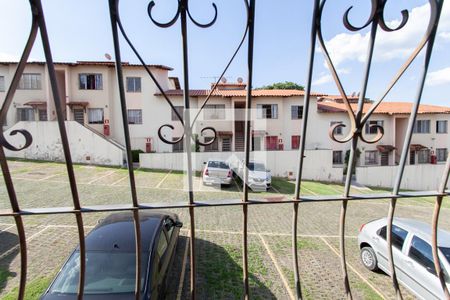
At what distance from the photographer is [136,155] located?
19.0m

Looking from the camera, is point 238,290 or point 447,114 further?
point 447,114

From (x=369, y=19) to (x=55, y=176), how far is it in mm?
16442

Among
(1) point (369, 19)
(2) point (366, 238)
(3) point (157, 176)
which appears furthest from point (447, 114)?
(1) point (369, 19)

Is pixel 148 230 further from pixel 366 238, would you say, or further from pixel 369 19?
pixel 366 238

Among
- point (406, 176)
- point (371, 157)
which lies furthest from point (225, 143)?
point (406, 176)

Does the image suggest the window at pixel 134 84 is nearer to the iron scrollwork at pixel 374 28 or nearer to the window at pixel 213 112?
the window at pixel 213 112

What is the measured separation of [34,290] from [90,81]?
816 inches

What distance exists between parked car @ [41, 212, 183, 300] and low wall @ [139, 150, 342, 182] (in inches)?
531

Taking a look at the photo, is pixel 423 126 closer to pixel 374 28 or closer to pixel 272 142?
pixel 272 142

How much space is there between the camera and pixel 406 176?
760 inches

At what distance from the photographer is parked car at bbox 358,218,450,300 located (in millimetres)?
4273

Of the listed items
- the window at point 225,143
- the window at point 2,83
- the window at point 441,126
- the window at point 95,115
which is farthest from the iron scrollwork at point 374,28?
the window at point 441,126

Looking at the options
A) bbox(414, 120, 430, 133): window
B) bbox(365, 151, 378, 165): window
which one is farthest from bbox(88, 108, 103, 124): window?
bbox(414, 120, 430, 133): window

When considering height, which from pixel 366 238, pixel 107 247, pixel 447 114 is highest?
pixel 447 114
